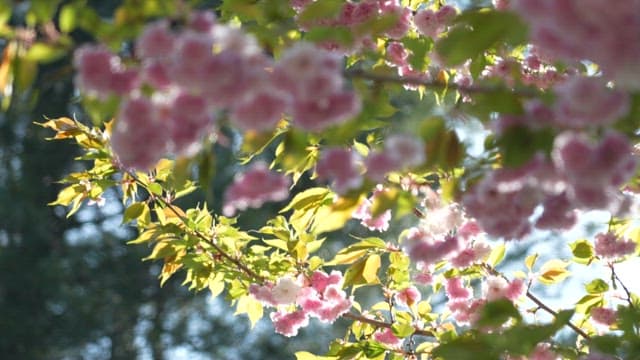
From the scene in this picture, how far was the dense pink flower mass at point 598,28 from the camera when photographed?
23.1 inches

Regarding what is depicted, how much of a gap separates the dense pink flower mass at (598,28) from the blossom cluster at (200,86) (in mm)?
147

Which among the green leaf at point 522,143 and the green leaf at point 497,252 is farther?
the green leaf at point 497,252

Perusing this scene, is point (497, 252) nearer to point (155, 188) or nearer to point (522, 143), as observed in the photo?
point (155, 188)

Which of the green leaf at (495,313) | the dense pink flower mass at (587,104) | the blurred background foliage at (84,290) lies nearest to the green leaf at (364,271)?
the green leaf at (495,313)

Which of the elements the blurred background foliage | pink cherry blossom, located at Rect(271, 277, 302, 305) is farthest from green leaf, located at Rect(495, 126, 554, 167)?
the blurred background foliage

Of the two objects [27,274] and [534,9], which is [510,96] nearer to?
[534,9]

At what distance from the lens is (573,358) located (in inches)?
43.7

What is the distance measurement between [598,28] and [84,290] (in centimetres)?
396

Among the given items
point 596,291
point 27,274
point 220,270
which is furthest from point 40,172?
point 596,291

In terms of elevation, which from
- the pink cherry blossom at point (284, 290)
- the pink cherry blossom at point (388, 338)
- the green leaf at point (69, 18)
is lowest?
the pink cherry blossom at point (388, 338)

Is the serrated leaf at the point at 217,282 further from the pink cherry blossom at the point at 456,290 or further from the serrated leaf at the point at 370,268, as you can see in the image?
the pink cherry blossom at the point at 456,290

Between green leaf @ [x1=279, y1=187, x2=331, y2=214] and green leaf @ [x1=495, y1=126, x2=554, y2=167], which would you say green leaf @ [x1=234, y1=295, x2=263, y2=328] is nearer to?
green leaf @ [x1=279, y1=187, x2=331, y2=214]

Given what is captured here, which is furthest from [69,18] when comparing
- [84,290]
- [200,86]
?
[84,290]

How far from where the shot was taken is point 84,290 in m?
4.29
